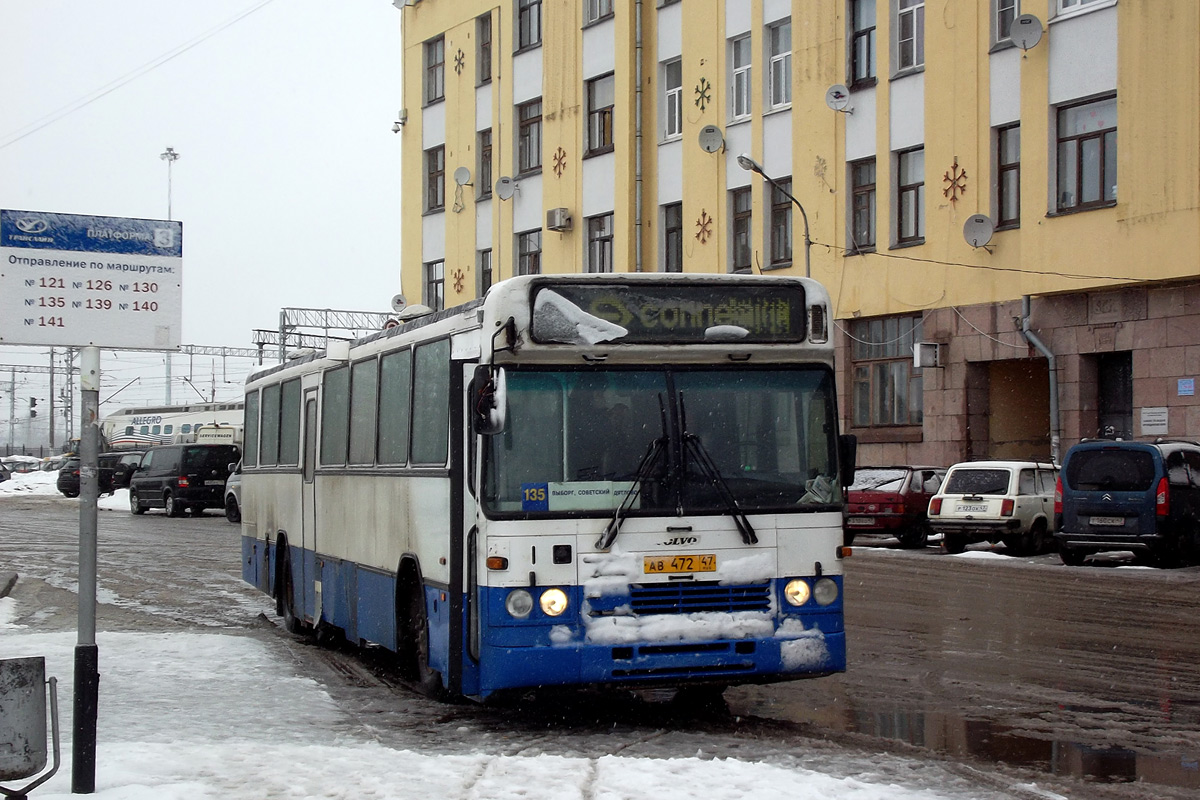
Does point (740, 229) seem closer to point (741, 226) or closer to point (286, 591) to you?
point (741, 226)

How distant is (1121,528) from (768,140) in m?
15.6

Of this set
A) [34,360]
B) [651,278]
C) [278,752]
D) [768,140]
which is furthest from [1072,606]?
[34,360]

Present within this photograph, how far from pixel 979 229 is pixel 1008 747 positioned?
72.4 ft

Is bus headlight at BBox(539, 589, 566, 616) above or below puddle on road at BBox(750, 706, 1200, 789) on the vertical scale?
above

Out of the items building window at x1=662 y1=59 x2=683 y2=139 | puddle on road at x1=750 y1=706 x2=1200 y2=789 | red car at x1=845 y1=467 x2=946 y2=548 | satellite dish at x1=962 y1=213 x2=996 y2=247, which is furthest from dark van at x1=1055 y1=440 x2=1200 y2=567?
building window at x1=662 y1=59 x2=683 y2=139

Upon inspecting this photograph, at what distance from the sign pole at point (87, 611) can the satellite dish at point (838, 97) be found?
1045 inches

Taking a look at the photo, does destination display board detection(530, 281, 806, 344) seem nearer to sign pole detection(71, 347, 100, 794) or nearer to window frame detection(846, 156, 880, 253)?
sign pole detection(71, 347, 100, 794)

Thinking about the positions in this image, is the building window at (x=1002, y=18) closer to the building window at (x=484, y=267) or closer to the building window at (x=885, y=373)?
the building window at (x=885, y=373)

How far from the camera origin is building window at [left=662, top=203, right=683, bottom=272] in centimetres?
3784

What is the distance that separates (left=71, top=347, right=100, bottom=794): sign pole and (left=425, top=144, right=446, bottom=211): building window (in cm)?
3950

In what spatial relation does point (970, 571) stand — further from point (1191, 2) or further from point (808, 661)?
point (808, 661)

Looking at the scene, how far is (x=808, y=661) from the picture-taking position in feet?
29.3

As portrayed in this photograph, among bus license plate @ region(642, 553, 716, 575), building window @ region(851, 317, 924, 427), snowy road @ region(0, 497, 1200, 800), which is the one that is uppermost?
building window @ region(851, 317, 924, 427)

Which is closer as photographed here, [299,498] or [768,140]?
[299,498]
